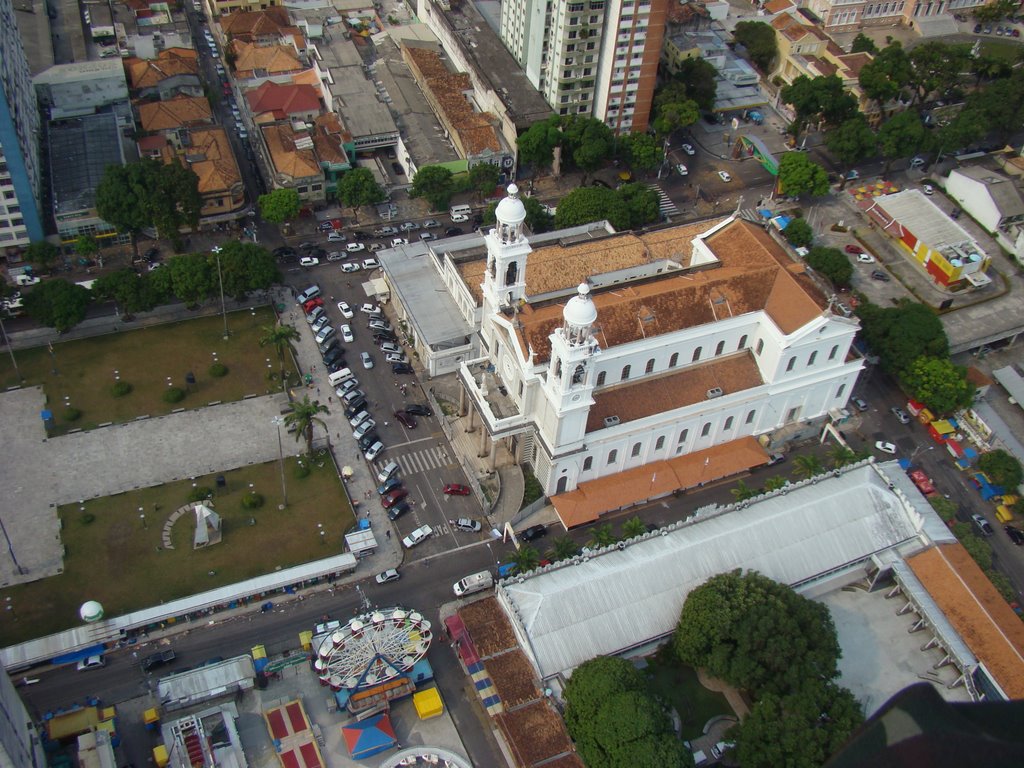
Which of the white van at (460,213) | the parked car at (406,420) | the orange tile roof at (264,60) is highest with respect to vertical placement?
the orange tile roof at (264,60)

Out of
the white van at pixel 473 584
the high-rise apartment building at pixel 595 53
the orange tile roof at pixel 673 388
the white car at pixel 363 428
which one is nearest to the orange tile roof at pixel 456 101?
the high-rise apartment building at pixel 595 53

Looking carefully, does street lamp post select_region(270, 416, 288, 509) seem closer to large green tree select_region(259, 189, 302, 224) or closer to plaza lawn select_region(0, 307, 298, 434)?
plaza lawn select_region(0, 307, 298, 434)

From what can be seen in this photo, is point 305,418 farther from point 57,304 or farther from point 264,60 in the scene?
point 264,60

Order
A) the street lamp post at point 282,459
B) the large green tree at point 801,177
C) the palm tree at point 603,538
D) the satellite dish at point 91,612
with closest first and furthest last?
the satellite dish at point 91,612
the palm tree at point 603,538
the street lamp post at point 282,459
the large green tree at point 801,177

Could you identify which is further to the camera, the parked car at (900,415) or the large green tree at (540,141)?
the large green tree at (540,141)

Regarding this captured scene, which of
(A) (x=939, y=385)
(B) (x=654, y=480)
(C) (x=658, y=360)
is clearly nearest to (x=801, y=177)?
(A) (x=939, y=385)

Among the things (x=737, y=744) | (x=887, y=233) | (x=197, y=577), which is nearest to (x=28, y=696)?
(x=197, y=577)

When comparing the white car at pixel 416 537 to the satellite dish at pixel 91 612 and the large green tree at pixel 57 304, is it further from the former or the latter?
the large green tree at pixel 57 304
